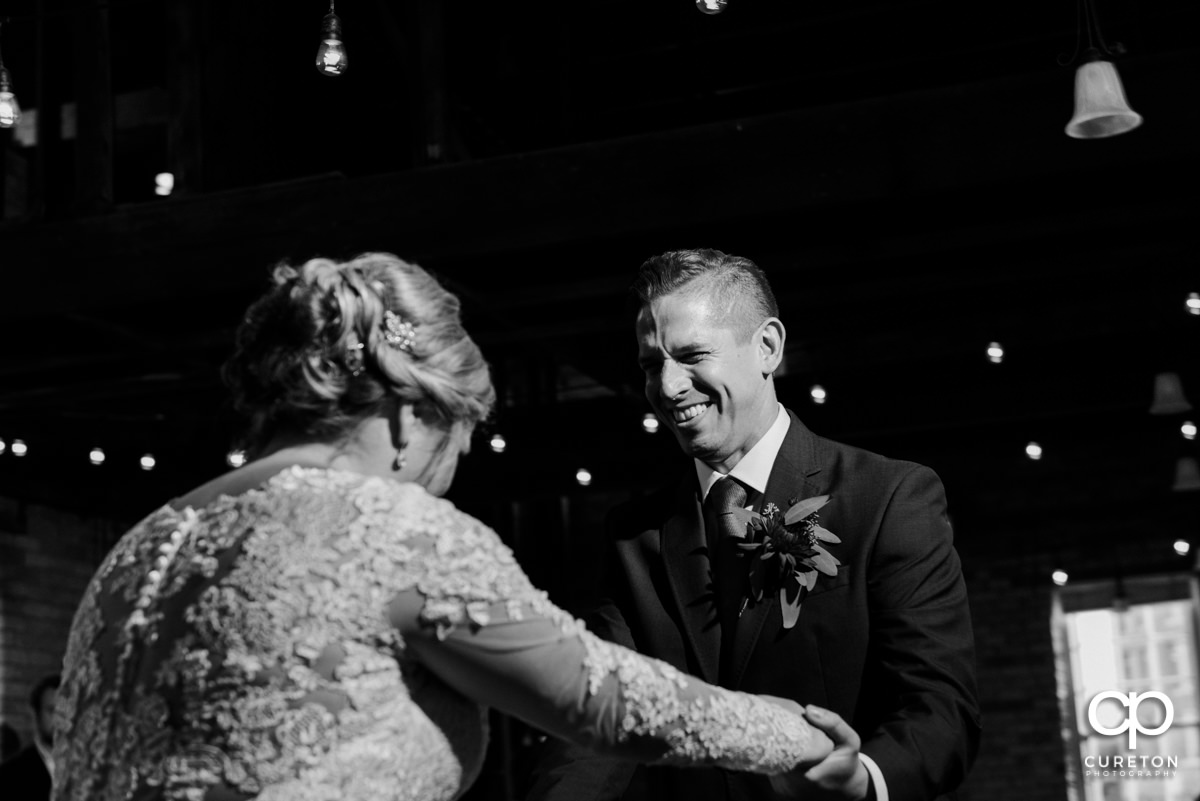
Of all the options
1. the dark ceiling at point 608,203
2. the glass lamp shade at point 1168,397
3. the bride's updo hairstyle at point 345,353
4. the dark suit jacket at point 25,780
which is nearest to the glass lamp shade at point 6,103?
the dark ceiling at point 608,203

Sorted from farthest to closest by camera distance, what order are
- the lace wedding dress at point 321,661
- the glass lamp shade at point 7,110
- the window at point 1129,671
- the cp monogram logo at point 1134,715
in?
the window at point 1129,671 < the glass lamp shade at point 7,110 < the cp monogram logo at point 1134,715 < the lace wedding dress at point 321,661

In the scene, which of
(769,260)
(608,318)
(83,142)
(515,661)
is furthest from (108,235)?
(515,661)

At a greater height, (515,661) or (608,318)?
(608,318)

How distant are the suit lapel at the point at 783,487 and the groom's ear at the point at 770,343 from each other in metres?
0.11

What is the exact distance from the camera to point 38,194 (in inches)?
313

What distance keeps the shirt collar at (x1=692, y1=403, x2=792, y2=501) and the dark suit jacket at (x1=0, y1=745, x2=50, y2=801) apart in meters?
5.93

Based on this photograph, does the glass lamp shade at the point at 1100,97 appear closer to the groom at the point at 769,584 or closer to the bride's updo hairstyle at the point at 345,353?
the groom at the point at 769,584

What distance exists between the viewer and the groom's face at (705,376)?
297 centimetres

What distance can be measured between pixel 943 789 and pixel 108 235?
5.83 metres

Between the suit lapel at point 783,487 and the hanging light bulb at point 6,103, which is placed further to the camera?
the hanging light bulb at point 6,103

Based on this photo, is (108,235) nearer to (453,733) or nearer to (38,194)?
(38,194)

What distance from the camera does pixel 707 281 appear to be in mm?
3053

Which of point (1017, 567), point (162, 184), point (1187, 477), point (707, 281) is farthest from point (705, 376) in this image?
point (1017, 567)

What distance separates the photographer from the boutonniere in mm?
2738
